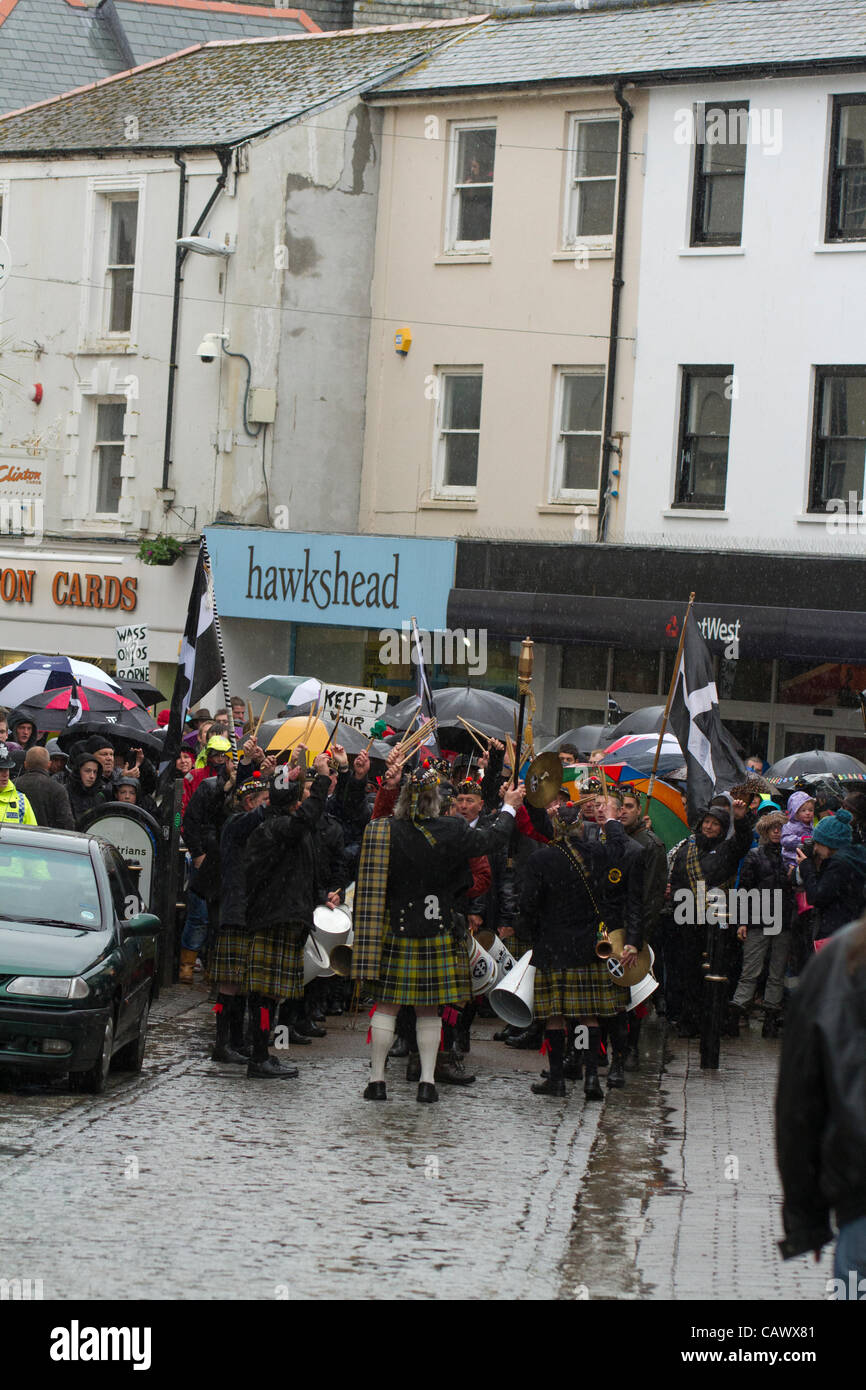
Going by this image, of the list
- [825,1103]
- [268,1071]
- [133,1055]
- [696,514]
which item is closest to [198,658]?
[133,1055]

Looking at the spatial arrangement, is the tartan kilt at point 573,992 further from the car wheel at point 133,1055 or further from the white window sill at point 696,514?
the white window sill at point 696,514

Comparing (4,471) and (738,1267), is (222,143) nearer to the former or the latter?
(4,471)

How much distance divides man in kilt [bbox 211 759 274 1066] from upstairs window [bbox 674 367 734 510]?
13128 millimetres

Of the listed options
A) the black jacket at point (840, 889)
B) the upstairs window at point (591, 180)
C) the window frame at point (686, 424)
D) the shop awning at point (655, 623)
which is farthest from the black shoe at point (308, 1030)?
the upstairs window at point (591, 180)

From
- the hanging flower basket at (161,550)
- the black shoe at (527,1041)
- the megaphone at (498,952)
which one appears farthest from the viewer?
the hanging flower basket at (161,550)

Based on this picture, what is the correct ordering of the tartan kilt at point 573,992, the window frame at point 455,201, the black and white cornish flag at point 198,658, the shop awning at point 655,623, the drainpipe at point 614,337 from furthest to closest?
the window frame at point 455,201 < the drainpipe at point 614,337 < the shop awning at point 655,623 < the black and white cornish flag at point 198,658 < the tartan kilt at point 573,992

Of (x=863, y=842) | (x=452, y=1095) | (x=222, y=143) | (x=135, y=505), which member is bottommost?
(x=452, y=1095)

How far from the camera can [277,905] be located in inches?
443

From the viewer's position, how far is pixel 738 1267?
7.39 meters

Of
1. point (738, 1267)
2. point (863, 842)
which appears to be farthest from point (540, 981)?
point (738, 1267)

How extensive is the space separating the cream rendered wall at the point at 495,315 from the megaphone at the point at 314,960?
1302 centimetres

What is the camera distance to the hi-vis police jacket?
42.4 ft

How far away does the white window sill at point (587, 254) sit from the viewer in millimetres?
24484
